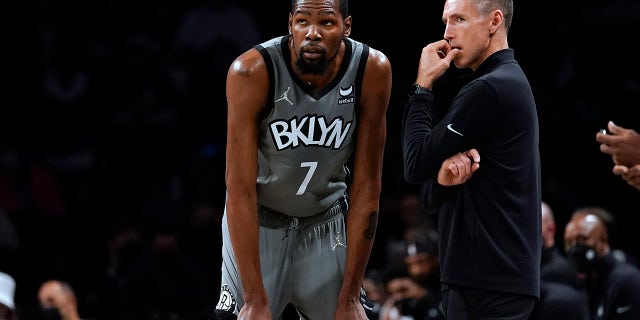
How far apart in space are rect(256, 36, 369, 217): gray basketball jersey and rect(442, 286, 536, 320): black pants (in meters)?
0.78

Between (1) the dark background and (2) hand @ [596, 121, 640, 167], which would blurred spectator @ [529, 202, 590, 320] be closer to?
(2) hand @ [596, 121, 640, 167]

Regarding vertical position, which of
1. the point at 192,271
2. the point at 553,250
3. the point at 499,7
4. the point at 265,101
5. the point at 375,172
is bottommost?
the point at 192,271

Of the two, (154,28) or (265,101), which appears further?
(154,28)

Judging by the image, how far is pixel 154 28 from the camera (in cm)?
1088

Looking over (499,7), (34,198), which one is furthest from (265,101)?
(34,198)

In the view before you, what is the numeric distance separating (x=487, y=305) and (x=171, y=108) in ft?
22.9

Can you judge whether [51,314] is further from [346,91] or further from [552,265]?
[346,91]

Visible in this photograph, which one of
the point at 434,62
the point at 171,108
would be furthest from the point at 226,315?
the point at 171,108

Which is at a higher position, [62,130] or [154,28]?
[154,28]

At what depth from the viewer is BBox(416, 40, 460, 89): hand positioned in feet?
13.7

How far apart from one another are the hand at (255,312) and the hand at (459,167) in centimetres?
88

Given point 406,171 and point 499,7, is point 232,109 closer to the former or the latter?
point 406,171

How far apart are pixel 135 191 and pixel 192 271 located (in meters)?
1.51


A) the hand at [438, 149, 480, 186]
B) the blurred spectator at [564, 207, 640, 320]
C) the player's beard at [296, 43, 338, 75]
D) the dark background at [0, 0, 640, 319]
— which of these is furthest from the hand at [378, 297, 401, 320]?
the hand at [438, 149, 480, 186]
